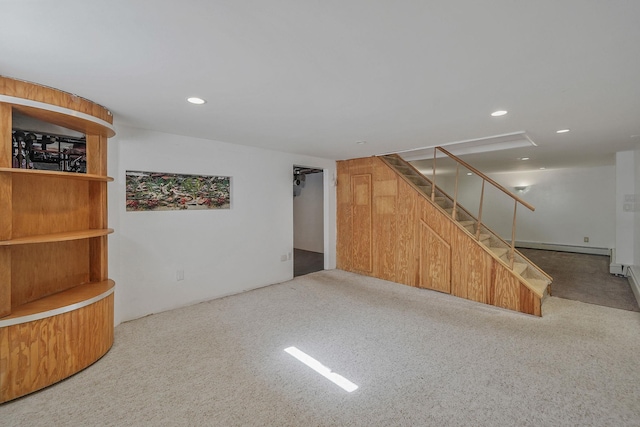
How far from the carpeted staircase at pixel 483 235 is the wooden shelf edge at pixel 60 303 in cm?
413

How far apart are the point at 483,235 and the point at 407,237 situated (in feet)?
3.78

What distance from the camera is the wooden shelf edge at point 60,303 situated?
190 cm

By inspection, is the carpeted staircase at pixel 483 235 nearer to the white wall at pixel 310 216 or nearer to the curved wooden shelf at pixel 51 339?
the white wall at pixel 310 216

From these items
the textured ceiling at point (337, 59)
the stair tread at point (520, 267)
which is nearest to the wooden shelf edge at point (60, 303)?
the textured ceiling at point (337, 59)

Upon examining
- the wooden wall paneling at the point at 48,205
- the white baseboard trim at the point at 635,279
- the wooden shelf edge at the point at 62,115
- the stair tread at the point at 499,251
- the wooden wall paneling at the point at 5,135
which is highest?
the wooden shelf edge at the point at 62,115

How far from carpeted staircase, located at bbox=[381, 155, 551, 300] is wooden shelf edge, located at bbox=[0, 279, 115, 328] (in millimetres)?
4130

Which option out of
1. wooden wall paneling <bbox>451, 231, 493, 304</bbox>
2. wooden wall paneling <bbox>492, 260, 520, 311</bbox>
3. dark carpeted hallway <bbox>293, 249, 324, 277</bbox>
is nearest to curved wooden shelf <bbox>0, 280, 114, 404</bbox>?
dark carpeted hallway <bbox>293, 249, 324, 277</bbox>

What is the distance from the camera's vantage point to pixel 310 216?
7.87m

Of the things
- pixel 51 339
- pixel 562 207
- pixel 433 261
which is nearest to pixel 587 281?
pixel 433 261

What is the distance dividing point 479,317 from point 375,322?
1.25 metres

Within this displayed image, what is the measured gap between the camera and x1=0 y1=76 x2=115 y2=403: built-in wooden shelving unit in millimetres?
1888

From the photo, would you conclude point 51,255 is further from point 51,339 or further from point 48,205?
point 51,339

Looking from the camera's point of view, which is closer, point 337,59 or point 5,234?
point 337,59

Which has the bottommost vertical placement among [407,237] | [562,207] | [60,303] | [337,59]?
[60,303]
